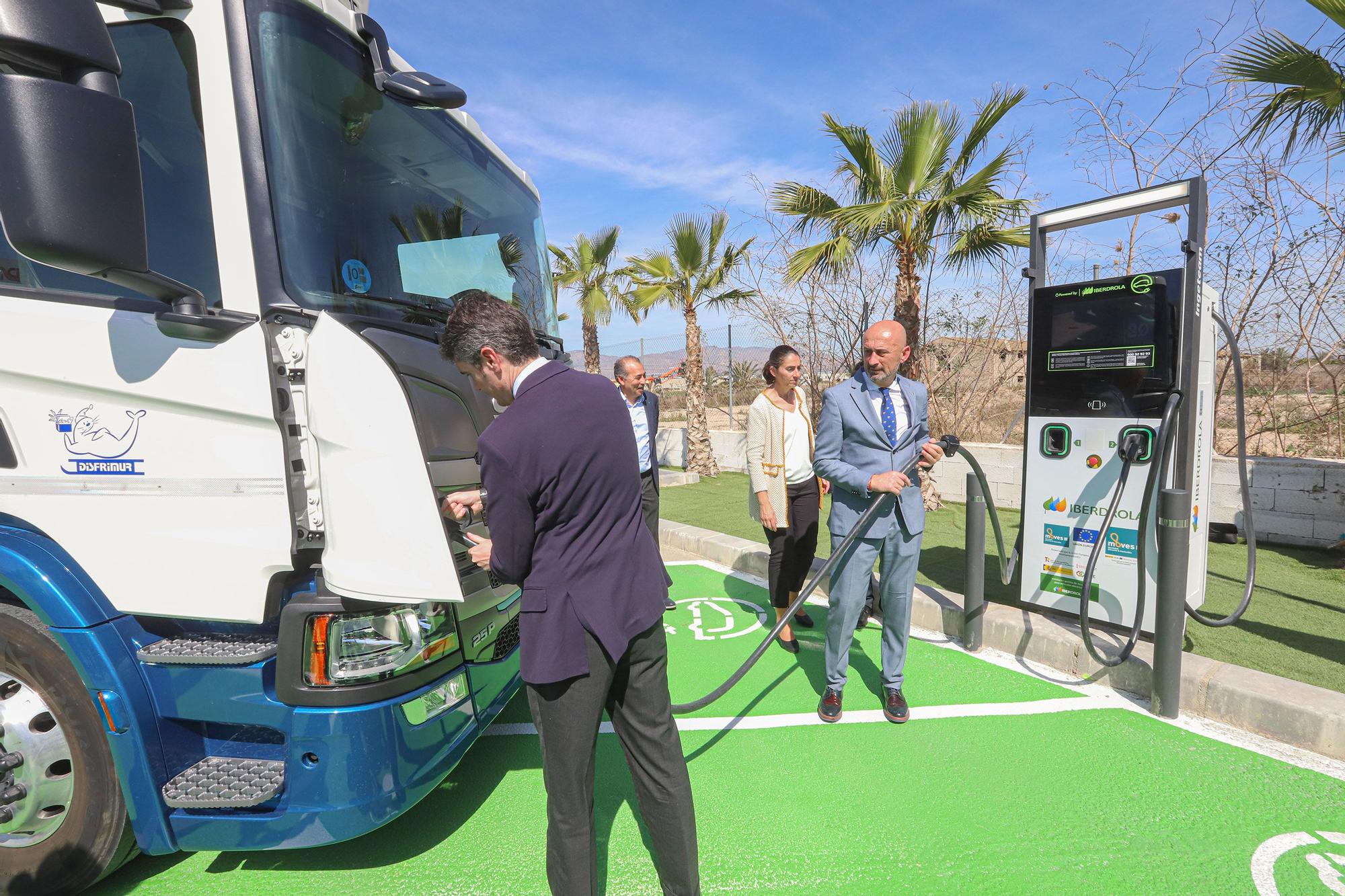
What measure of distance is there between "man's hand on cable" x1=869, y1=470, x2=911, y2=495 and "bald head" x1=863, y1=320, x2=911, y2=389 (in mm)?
542

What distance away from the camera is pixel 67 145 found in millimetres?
1627

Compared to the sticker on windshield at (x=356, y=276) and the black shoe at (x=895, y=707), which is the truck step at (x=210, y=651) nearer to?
the sticker on windshield at (x=356, y=276)

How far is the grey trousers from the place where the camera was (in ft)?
11.2

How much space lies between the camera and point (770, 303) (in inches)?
431

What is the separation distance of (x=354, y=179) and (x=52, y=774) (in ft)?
7.59

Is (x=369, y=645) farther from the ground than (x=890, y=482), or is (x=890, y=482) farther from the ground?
(x=890, y=482)

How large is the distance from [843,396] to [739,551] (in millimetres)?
3205

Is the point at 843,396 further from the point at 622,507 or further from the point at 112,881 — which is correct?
the point at 112,881

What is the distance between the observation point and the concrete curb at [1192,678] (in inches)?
118

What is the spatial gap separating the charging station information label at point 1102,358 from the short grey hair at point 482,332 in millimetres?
3601

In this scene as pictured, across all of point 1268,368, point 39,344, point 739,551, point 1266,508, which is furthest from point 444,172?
point 1268,368

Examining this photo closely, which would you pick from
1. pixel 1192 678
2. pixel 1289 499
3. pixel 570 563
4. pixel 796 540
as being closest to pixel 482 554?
pixel 570 563

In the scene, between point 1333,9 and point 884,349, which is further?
point 1333,9

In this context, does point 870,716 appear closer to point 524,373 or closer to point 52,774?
point 524,373
